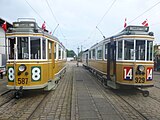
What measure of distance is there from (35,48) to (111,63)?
463cm

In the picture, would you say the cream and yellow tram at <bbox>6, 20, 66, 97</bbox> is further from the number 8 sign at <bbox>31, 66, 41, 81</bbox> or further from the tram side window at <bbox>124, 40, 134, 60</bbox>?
the tram side window at <bbox>124, 40, 134, 60</bbox>

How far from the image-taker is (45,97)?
8.58 metres

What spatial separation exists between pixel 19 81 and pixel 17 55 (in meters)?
1.14

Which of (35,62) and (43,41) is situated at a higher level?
(43,41)

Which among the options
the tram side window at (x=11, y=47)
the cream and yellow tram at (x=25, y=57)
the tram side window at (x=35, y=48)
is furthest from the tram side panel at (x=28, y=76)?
the tram side window at (x=11, y=47)

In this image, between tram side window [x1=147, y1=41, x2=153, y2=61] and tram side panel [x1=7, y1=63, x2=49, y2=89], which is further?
tram side window [x1=147, y1=41, x2=153, y2=61]

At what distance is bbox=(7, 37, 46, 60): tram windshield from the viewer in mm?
7953

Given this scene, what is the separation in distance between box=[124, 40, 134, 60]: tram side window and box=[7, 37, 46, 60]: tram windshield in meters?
4.08

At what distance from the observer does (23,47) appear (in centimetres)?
801

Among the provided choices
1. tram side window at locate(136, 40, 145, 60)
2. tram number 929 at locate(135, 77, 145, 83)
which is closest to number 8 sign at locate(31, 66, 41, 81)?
tram number 929 at locate(135, 77, 145, 83)

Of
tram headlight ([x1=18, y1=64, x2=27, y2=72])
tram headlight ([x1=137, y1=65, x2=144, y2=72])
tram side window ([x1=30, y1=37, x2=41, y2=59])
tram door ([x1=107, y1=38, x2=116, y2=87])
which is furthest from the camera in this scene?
tram door ([x1=107, y1=38, x2=116, y2=87])

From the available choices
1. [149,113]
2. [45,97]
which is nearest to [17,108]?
[45,97]

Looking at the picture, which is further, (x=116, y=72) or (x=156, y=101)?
(x=116, y=72)

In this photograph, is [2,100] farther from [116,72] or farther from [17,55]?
[116,72]
